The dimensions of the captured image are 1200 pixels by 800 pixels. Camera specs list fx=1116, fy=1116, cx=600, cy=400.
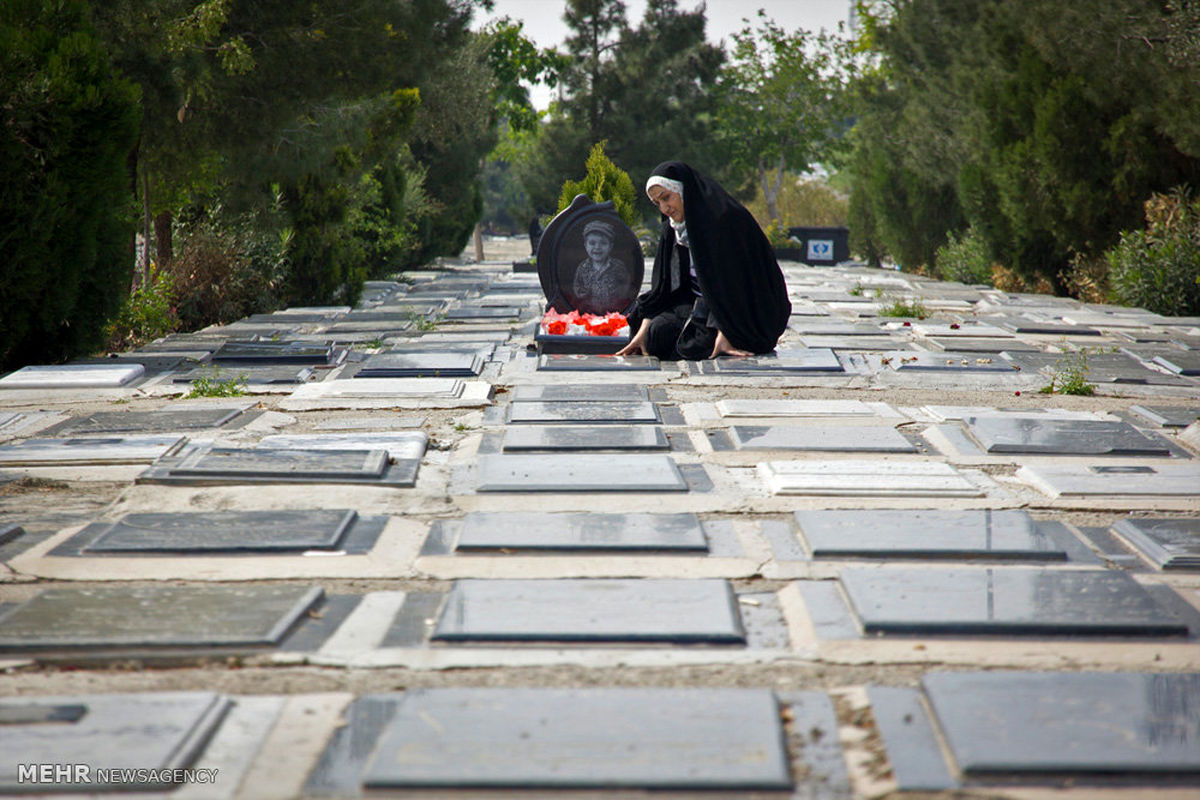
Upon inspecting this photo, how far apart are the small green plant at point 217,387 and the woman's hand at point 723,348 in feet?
11.4

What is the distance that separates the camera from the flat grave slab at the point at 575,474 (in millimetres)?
4594

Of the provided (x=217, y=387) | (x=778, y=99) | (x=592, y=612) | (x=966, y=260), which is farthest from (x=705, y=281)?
(x=778, y=99)

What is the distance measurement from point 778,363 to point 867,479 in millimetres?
3658

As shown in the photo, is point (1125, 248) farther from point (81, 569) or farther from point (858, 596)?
point (81, 569)

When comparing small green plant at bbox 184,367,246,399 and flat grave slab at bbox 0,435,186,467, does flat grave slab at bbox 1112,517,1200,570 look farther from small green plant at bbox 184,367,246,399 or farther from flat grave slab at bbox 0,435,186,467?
small green plant at bbox 184,367,246,399

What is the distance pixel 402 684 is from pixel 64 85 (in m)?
6.62

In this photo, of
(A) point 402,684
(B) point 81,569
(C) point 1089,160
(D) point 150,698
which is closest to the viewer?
(D) point 150,698

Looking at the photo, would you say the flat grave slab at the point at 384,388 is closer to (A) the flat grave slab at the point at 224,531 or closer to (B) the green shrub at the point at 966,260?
(A) the flat grave slab at the point at 224,531

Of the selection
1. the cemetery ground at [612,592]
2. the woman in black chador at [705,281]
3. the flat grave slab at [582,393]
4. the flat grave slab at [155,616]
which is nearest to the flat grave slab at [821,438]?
the cemetery ground at [612,592]

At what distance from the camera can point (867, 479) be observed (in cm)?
470

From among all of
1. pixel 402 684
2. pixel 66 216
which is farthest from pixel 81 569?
pixel 66 216

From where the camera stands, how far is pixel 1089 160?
14.8 m

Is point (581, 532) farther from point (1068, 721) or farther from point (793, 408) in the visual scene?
point (793, 408)

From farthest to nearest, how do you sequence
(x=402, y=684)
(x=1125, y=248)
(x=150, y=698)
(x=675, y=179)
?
(x=1125, y=248) → (x=675, y=179) → (x=402, y=684) → (x=150, y=698)
